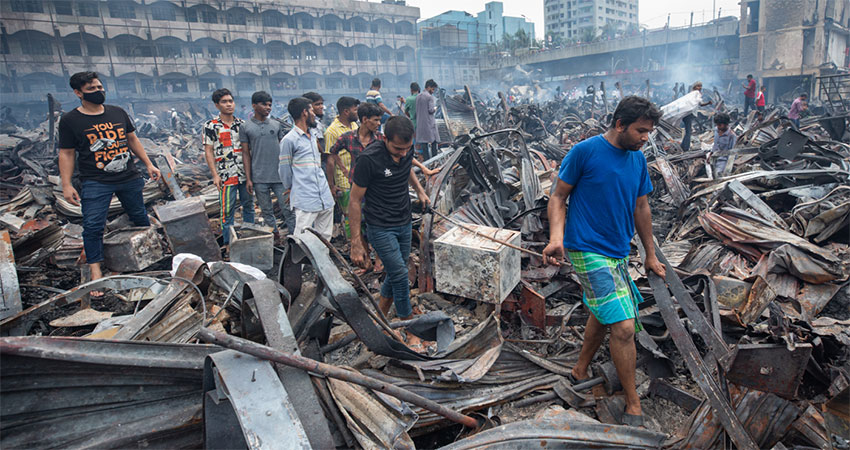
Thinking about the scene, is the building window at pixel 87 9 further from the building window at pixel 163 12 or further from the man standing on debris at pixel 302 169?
the man standing on debris at pixel 302 169

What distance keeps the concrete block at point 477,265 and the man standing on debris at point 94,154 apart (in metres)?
2.96

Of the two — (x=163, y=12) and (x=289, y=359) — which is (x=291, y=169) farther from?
(x=163, y=12)

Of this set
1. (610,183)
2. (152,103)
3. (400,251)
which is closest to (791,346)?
(610,183)

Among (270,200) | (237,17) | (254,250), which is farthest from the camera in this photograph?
(237,17)

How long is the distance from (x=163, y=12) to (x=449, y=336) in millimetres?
43143

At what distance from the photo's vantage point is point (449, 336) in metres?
2.78

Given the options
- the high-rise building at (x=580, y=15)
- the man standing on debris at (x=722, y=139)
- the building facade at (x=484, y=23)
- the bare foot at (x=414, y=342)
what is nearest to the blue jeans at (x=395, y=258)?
the bare foot at (x=414, y=342)

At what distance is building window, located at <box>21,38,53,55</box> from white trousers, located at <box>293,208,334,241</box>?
39613 millimetres

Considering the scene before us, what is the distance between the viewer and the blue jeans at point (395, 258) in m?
3.16

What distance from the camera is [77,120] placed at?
3574 mm

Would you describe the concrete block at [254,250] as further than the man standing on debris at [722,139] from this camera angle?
No

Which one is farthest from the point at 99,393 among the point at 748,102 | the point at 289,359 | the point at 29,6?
the point at 29,6

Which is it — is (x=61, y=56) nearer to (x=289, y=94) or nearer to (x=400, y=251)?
(x=289, y=94)

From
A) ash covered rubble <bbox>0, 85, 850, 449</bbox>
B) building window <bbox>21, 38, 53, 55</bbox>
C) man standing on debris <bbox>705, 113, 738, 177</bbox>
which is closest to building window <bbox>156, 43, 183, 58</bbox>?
building window <bbox>21, 38, 53, 55</bbox>
